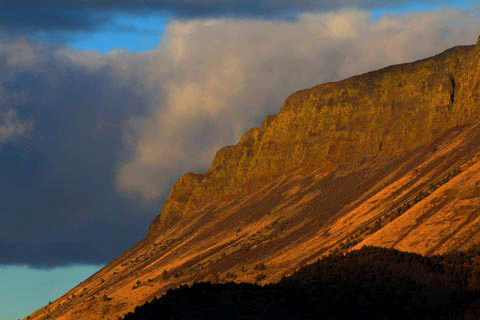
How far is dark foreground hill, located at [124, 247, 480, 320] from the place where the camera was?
73.0 metres

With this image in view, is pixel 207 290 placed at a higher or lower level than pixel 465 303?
higher

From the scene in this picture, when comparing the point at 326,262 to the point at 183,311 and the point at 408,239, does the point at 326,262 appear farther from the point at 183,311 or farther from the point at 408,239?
the point at 408,239

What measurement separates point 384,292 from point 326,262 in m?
10.6

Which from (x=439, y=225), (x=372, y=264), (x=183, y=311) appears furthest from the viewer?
(x=439, y=225)

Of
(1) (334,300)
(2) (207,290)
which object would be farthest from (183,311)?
(1) (334,300)

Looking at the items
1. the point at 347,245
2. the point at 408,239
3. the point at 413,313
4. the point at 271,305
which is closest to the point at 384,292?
the point at 413,313

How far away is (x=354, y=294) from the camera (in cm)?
7775

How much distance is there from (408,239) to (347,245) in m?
19.2

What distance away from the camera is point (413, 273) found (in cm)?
8169

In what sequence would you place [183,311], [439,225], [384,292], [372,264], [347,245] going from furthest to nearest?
[347,245], [439,225], [372,264], [384,292], [183,311]

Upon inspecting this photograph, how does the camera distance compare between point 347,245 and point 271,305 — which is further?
point 347,245

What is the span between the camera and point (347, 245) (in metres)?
195

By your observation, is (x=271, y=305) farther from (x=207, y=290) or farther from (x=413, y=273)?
(x=413, y=273)

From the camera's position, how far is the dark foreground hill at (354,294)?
73.0 m
